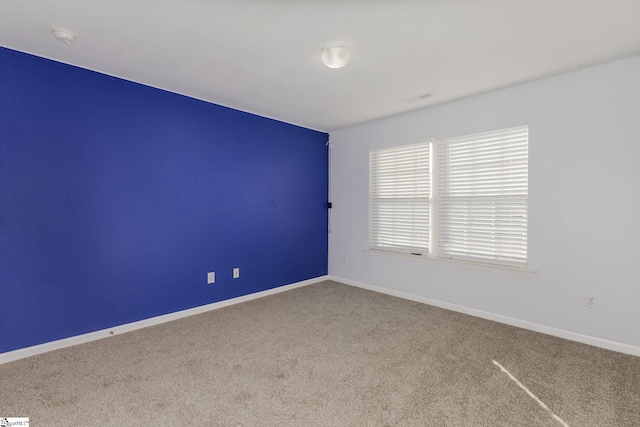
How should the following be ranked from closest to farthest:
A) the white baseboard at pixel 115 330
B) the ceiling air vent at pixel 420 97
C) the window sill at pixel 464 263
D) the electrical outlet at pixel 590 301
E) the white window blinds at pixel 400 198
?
the white baseboard at pixel 115 330 < the electrical outlet at pixel 590 301 < the window sill at pixel 464 263 < the ceiling air vent at pixel 420 97 < the white window blinds at pixel 400 198

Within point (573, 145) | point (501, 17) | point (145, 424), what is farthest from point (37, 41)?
point (573, 145)

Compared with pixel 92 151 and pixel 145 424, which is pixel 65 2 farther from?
pixel 145 424

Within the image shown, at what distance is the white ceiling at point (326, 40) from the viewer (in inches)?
71.7

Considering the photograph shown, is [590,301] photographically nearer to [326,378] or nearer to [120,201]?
[326,378]

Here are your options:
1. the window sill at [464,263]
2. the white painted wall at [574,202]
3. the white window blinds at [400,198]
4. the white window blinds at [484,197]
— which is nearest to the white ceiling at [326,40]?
the white painted wall at [574,202]

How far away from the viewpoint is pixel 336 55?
225cm

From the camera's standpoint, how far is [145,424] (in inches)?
65.2

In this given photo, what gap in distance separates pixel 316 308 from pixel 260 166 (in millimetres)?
1998

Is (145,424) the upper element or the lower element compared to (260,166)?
lower

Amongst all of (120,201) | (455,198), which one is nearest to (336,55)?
(455,198)

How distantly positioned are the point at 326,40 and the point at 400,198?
243cm

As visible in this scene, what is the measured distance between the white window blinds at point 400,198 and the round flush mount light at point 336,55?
6.29 feet

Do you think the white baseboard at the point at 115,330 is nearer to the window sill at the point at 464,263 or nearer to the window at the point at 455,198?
the window sill at the point at 464,263

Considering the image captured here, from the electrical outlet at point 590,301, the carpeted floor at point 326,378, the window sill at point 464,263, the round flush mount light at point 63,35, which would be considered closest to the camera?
the carpeted floor at point 326,378
